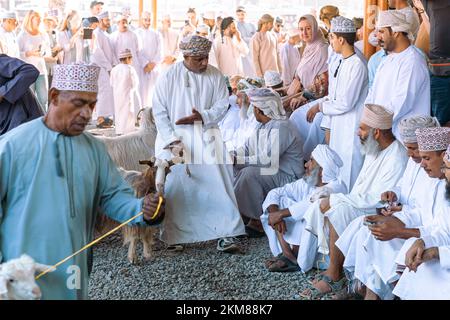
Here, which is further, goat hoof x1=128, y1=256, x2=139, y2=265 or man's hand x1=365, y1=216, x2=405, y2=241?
goat hoof x1=128, y1=256, x2=139, y2=265

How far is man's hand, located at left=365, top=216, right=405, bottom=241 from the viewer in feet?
15.2

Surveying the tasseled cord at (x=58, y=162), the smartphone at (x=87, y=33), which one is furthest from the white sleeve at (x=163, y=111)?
the smartphone at (x=87, y=33)

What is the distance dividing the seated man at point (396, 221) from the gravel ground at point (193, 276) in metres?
0.71

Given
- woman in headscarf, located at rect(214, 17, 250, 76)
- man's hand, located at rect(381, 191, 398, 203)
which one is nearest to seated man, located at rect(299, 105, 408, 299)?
man's hand, located at rect(381, 191, 398, 203)

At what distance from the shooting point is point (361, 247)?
4934mm

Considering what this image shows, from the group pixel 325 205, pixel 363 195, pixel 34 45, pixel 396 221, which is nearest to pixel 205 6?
pixel 34 45

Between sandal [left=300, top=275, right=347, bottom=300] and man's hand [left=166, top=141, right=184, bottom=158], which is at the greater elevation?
man's hand [left=166, top=141, right=184, bottom=158]

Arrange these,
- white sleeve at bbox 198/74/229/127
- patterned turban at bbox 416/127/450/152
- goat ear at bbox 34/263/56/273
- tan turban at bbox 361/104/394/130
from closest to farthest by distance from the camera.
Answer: goat ear at bbox 34/263/56/273
patterned turban at bbox 416/127/450/152
tan turban at bbox 361/104/394/130
white sleeve at bbox 198/74/229/127

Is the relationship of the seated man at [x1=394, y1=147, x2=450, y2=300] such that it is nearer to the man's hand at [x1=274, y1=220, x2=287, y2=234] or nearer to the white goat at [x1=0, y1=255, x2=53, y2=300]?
the man's hand at [x1=274, y1=220, x2=287, y2=234]

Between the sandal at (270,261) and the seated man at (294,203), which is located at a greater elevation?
the seated man at (294,203)

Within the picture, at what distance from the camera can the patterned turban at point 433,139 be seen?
4.50 metres

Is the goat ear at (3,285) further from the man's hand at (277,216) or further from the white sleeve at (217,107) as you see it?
the white sleeve at (217,107)

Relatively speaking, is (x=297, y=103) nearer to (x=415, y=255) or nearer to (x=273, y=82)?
(x=273, y=82)

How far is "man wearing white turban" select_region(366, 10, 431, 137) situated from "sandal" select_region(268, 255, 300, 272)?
1.30 m
